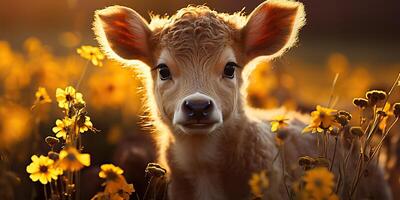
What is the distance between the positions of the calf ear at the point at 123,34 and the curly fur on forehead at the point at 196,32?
0.49 feet

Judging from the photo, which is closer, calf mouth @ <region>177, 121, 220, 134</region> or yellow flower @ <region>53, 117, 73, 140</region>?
yellow flower @ <region>53, 117, 73, 140</region>

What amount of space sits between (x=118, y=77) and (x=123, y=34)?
10.5 feet

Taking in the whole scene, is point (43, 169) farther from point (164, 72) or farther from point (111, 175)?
point (164, 72)

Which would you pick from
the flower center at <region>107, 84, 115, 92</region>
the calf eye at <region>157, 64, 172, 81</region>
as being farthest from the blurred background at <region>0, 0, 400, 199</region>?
the calf eye at <region>157, 64, 172, 81</region>

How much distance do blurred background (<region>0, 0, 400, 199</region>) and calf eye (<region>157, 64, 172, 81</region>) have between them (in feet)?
3.03

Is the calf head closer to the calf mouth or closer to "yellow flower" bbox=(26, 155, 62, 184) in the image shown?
the calf mouth

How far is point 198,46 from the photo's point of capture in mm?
6492

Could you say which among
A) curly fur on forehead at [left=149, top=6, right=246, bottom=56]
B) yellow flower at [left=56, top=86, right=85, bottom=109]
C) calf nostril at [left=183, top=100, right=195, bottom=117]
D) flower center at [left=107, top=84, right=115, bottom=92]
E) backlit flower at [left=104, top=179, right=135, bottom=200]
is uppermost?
curly fur on forehead at [left=149, top=6, right=246, bottom=56]

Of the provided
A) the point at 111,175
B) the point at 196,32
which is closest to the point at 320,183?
the point at 111,175

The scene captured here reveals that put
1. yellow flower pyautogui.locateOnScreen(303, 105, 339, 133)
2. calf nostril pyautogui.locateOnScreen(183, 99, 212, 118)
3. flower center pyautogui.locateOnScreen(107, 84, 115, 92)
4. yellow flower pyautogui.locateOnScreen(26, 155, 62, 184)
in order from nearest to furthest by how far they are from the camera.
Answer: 1. yellow flower pyautogui.locateOnScreen(26, 155, 62, 184)
2. yellow flower pyautogui.locateOnScreen(303, 105, 339, 133)
3. calf nostril pyautogui.locateOnScreen(183, 99, 212, 118)
4. flower center pyautogui.locateOnScreen(107, 84, 115, 92)

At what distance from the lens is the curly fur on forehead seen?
6.50 metres

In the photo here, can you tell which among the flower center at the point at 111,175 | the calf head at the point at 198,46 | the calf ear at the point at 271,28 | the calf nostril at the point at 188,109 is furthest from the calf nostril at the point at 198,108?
the calf ear at the point at 271,28

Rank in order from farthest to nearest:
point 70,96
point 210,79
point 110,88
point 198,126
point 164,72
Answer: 1. point 110,88
2. point 164,72
3. point 210,79
4. point 198,126
5. point 70,96

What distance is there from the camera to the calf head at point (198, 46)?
6363 mm
